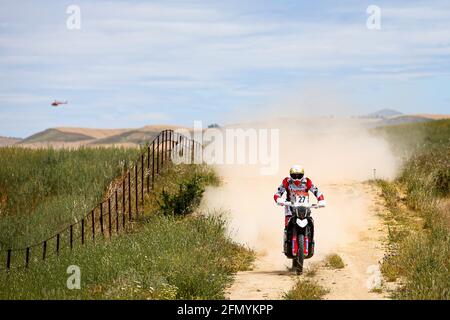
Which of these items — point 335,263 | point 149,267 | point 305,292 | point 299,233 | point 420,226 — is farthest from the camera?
point 420,226

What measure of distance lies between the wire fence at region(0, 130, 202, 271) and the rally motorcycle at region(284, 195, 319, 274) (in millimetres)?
6915

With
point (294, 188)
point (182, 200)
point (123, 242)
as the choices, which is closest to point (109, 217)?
point (182, 200)

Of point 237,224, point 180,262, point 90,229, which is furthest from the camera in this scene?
point 90,229

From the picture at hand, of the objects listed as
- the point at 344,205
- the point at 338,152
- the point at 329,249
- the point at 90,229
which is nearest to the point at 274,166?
the point at 338,152

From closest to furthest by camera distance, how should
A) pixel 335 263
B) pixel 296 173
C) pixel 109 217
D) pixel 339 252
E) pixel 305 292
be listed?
Result: pixel 305 292 < pixel 296 173 < pixel 335 263 < pixel 339 252 < pixel 109 217

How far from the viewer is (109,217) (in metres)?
22.0

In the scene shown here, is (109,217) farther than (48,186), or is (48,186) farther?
(48,186)

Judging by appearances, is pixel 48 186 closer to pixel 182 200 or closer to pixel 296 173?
pixel 182 200

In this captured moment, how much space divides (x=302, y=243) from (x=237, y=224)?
6637 mm

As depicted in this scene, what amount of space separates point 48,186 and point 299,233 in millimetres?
18187

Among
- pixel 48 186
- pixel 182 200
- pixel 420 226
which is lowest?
pixel 420 226

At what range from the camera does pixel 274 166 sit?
3472 centimetres

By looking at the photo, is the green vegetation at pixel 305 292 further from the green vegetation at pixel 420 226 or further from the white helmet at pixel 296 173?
the white helmet at pixel 296 173
